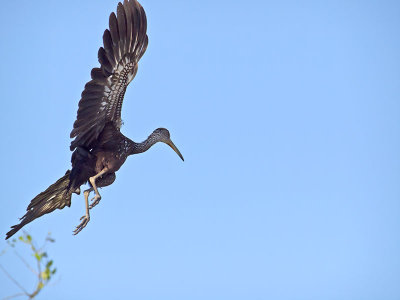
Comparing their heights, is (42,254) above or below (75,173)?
below

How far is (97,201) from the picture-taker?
32.6 ft

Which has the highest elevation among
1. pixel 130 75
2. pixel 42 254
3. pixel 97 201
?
pixel 130 75

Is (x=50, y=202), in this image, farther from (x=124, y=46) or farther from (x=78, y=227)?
(x=124, y=46)

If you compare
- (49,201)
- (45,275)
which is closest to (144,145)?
(49,201)

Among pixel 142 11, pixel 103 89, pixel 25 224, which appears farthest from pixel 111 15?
pixel 25 224

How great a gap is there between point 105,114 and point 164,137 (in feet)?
6.00

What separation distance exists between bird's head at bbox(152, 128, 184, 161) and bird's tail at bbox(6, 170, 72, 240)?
178 centimetres

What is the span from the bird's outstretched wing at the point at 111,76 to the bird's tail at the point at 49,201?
87 centimetres

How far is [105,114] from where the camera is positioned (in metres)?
9.98

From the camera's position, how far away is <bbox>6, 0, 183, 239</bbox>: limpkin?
388 inches

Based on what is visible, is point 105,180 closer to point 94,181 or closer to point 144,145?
point 94,181

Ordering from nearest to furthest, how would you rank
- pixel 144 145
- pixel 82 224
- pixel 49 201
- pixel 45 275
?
1. pixel 45 275
2. pixel 82 224
3. pixel 49 201
4. pixel 144 145

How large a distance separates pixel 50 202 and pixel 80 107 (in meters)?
1.74

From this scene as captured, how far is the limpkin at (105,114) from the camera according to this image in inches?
388
